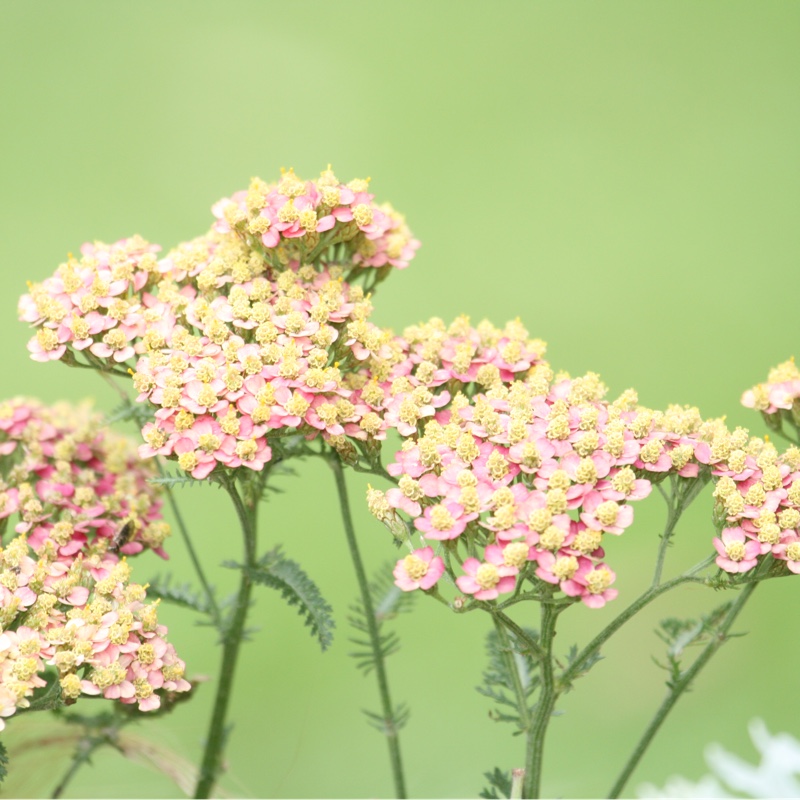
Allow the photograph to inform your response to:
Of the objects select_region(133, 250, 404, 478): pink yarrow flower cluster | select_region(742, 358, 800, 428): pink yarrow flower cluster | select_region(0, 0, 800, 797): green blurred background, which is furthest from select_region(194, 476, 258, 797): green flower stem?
select_region(0, 0, 800, 797): green blurred background

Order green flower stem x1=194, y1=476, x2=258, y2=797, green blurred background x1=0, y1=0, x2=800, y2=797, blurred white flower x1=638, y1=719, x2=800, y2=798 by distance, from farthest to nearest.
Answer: green blurred background x1=0, y1=0, x2=800, y2=797 < green flower stem x1=194, y1=476, x2=258, y2=797 < blurred white flower x1=638, y1=719, x2=800, y2=798

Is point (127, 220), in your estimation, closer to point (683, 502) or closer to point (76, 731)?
point (76, 731)

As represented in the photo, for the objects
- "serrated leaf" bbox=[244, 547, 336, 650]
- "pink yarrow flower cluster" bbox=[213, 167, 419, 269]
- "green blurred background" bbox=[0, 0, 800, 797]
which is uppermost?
"green blurred background" bbox=[0, 0, 800, 797]

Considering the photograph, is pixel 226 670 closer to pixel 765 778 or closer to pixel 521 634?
pixel 521 634

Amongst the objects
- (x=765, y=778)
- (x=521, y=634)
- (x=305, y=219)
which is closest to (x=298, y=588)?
(x=521, y=634)

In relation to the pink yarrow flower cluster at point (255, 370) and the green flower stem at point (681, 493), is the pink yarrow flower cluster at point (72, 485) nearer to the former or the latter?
the pink yarrow flower cluster at point (255, 370)

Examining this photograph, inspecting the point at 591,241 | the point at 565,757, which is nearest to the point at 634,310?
the point at 591,241

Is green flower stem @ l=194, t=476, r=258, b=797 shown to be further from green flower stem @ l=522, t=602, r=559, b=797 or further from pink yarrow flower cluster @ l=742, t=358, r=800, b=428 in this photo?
pink yarrow flower cluster @ l=742, t=358, r=800, b=428

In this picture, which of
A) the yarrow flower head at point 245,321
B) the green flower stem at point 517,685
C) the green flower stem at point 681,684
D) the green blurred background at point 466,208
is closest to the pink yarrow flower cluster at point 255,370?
the yarrow flower head at point 245,321
